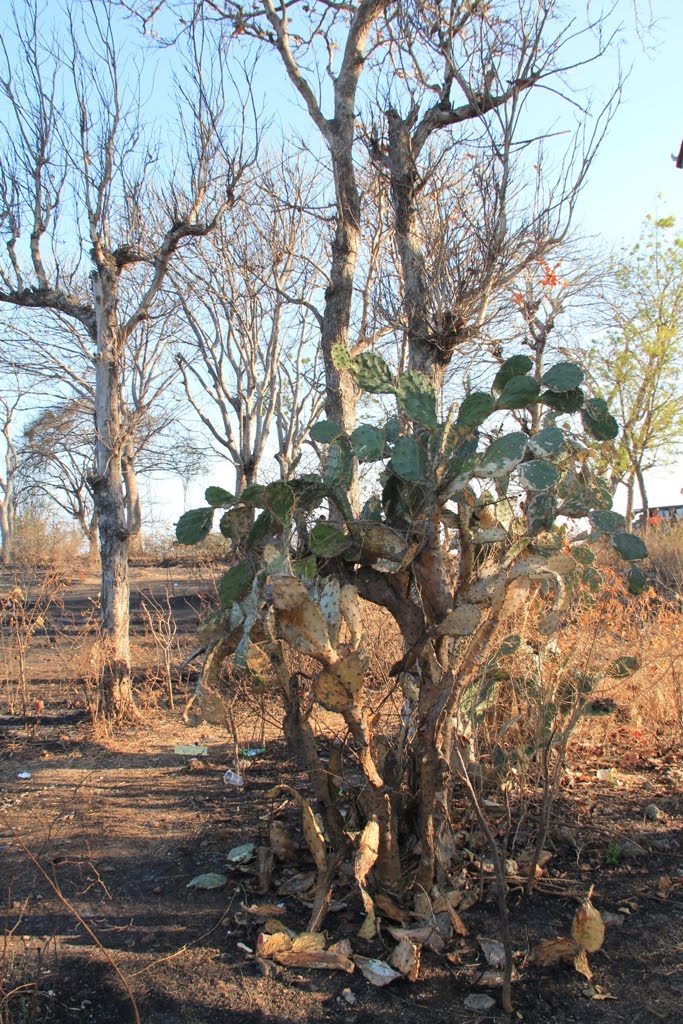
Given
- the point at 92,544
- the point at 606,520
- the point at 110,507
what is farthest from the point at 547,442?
the point at 92,544

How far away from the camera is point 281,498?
8.85 ft

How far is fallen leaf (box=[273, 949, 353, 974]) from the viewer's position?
243 cm

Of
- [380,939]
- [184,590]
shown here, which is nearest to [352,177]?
[380,939]

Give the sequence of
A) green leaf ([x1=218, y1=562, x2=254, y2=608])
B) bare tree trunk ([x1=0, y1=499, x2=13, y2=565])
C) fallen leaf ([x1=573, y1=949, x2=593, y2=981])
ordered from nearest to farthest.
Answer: fallen leaf ([x1=573, y1=949, x2=593, y2=981]) → green leaf ([x1=218, y1=562, x2=254, y2=608]) → bare tree trunk ([x1=0, y1=499, x2=13, y2=565])

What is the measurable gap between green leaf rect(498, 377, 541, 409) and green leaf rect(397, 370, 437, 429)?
0.25 metres

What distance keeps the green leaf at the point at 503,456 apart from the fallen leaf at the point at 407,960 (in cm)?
150

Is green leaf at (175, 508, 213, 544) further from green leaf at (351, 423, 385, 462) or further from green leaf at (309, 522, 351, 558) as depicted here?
green leaf at (351, 423, 385, 462)

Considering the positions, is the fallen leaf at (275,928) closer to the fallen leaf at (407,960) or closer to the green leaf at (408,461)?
the fallen leaf at (407,960)

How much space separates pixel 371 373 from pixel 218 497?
77 cm

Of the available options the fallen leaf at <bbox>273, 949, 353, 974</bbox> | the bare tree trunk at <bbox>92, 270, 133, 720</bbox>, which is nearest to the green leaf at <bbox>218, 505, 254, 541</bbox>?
the fallen leaf at <bbox>273, 949, 353, 974</bbox>

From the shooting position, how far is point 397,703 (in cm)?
490

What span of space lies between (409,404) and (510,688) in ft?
5.82

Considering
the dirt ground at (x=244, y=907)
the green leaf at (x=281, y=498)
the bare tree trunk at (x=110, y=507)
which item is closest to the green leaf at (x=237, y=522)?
the green leaf at (x=281, y=498)

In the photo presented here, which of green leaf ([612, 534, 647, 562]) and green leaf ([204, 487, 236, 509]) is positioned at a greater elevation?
green leaf ([204, 487, 236, 509])
